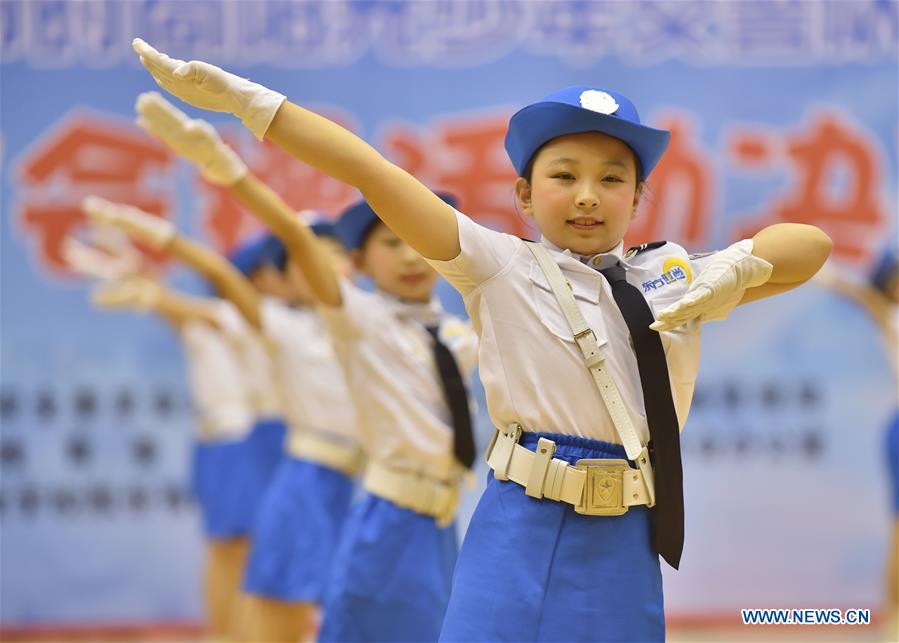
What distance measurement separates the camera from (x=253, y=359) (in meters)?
6.02

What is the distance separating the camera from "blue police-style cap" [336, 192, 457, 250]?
343cm

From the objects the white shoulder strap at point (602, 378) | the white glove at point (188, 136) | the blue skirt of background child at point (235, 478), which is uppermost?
the white glove at point (188, 136)

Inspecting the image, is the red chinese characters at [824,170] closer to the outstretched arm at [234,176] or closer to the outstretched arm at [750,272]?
the outstretched arm at [234,176]

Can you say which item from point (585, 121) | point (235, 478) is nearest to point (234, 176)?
point (585, 121)

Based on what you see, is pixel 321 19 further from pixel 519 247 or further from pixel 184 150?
pixel 519 247

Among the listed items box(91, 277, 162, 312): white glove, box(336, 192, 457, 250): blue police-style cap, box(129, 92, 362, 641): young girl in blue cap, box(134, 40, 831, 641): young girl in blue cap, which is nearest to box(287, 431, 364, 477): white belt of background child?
box(129, 92, 362, 641): young girl in blue cap

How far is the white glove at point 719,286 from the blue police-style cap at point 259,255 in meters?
3.18

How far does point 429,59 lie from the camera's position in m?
6.07

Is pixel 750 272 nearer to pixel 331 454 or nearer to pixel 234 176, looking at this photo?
pixel 234 176

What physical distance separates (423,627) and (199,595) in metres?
3.41

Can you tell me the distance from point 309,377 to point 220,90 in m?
2.47

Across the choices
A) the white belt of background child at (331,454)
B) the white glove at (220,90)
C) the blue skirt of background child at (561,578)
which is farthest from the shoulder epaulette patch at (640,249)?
the white belt of background child at (331,454)

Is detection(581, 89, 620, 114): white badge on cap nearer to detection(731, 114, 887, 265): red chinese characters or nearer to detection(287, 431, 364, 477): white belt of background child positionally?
detection(287, 431, 364, 477): white belt of background child

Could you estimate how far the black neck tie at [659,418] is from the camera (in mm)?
2240
